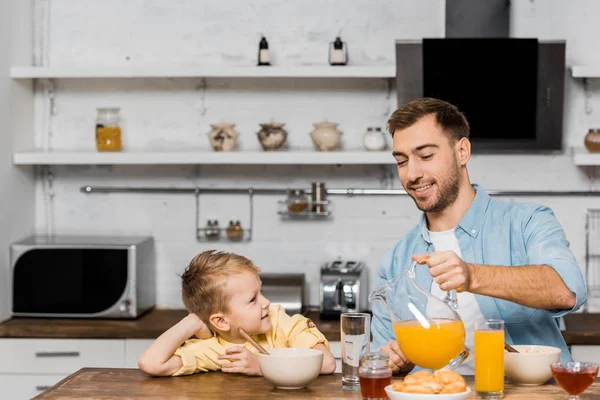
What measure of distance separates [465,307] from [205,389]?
0.75 metres

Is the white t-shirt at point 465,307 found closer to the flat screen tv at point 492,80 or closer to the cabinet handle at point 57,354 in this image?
the flat screen tv at point 492,80

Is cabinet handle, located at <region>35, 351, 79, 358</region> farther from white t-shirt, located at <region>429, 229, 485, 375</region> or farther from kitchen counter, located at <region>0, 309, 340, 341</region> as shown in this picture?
white t-shirt, located at <region>429, 229, 485, 375</region>

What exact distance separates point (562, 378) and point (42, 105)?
3.18 meters

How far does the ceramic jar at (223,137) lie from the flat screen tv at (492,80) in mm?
752

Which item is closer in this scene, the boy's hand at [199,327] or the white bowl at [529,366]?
the white bowl at [529,366]

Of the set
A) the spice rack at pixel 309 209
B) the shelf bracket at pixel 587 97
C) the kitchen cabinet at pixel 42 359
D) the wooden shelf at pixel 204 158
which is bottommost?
the kitchen cabinet at pixel 42 359

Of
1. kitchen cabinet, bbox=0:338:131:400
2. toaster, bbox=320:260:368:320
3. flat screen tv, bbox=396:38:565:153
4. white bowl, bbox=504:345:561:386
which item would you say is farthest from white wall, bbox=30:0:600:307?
white bowl, bbox=504:345:561:386

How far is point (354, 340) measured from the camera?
1.83 meters

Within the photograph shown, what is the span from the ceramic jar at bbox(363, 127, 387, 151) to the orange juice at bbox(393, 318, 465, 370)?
221cm

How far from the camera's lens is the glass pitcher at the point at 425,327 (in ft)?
5.50

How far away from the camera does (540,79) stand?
12.5 ft

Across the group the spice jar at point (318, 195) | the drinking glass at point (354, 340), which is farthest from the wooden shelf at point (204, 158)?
the drinking glass at point (354, 340)

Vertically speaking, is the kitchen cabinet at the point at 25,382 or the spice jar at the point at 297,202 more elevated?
the spice jar at the point at 297,202

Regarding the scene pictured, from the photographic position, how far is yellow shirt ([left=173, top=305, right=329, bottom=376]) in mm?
2039
